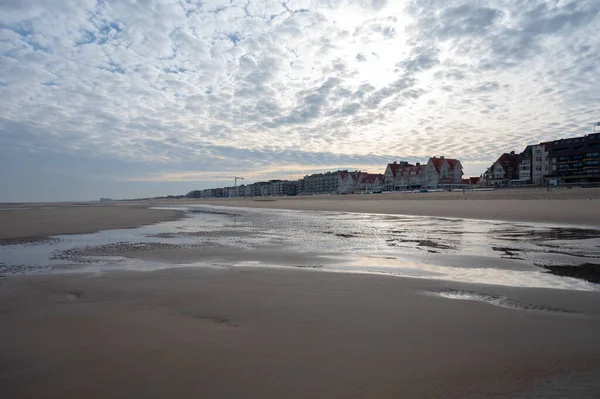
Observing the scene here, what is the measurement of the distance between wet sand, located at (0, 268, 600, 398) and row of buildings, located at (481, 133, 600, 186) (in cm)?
6892

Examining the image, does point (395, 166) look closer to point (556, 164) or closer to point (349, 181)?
point (349, 181)

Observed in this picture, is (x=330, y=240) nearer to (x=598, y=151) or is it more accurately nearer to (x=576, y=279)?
(x=576, y=279)

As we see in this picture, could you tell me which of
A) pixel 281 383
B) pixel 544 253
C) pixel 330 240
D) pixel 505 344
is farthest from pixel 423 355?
pixel 330 240

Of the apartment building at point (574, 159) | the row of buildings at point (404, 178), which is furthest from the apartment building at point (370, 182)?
the apartment building at point (574, 159)

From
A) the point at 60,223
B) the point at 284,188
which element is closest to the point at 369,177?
the point at 284,188

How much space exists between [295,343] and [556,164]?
85.3m

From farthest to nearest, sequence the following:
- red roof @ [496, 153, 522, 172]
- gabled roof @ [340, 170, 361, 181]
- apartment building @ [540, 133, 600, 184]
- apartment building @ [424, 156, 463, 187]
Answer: gabled roof @ [340, 170, 361, 181], apartment building @ [424, 156, 463, 187], red roof @ [496, 153, 522, 172], apartment building @ [540, 133, 600, 184]

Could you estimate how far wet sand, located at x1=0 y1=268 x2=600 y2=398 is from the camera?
2166mm

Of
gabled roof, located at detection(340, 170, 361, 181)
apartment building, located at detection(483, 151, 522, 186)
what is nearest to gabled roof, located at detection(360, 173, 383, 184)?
gabled roof, located at detection(340, 170, 361, 181)

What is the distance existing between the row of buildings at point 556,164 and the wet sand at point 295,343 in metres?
68.9

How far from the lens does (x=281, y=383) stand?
2.19 meters

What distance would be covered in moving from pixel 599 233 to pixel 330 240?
319 inches

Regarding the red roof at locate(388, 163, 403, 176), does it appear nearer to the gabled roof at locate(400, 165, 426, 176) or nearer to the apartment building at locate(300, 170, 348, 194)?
the gabled roof at locate(400, 165, 426, 176)

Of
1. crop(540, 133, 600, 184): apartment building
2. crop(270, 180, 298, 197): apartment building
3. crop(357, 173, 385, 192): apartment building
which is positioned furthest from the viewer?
crop(270, 180, 298, 197): apartment building
